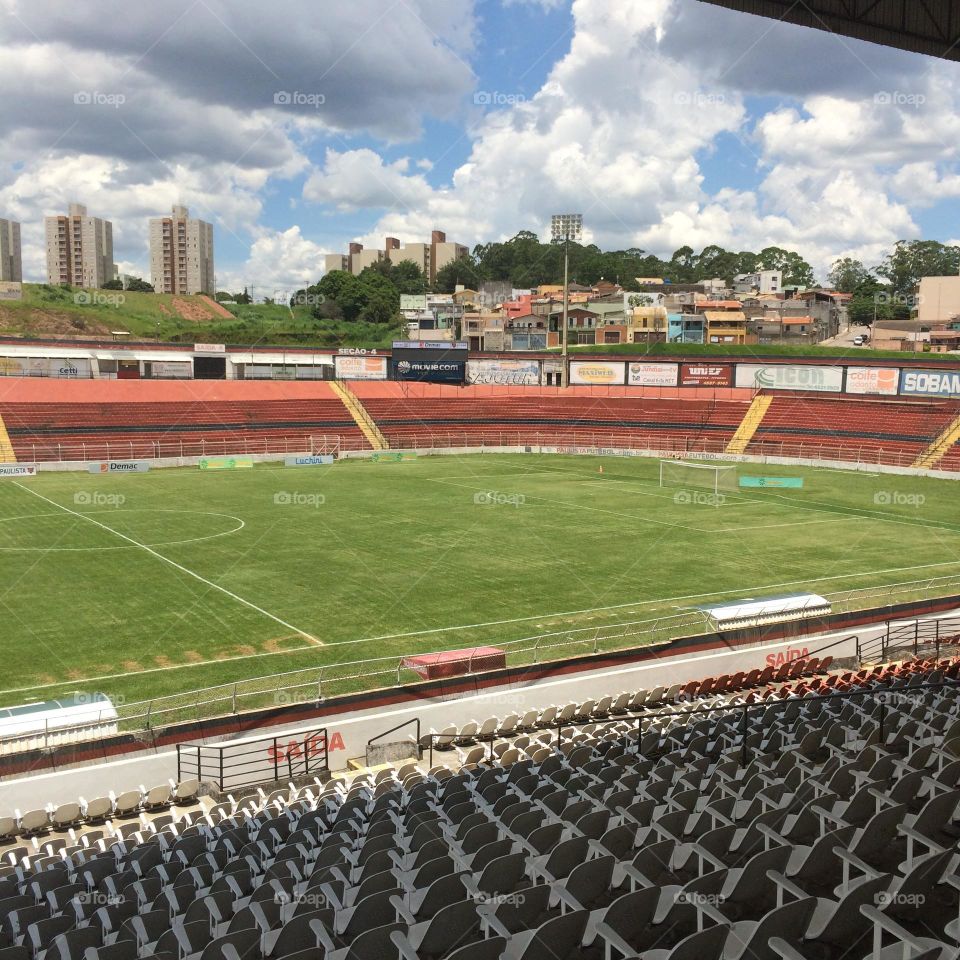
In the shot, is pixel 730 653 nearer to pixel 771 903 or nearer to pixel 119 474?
pixel 771 903

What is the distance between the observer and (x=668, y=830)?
9.12 m

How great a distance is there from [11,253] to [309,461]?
131671mm

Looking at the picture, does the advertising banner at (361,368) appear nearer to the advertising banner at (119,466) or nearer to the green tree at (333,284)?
the advertising banner at (119,466)

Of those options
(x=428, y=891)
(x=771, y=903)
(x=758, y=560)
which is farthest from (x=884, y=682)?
(x=758, y=560)

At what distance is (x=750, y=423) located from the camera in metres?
72.0

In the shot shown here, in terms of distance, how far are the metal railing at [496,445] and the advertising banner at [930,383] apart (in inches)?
332

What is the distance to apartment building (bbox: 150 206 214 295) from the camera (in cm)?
19362

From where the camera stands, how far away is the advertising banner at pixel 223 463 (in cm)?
6072

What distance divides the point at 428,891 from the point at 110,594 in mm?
24350

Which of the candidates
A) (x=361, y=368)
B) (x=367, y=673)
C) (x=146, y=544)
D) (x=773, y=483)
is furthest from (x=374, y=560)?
(x=361, y=368)

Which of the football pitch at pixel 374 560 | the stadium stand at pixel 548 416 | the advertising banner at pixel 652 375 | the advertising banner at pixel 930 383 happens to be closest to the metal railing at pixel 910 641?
the football pitch at pixel 374 560

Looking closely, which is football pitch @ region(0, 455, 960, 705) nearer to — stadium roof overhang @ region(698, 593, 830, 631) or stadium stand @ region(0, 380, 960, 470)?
stadium roof overhang @ region(698, 593, 830, 631)

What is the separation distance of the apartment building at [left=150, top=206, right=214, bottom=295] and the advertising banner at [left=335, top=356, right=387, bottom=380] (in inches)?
4735

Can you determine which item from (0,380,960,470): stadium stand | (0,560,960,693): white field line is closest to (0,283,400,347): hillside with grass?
(0,380,960,470): stadium stand
